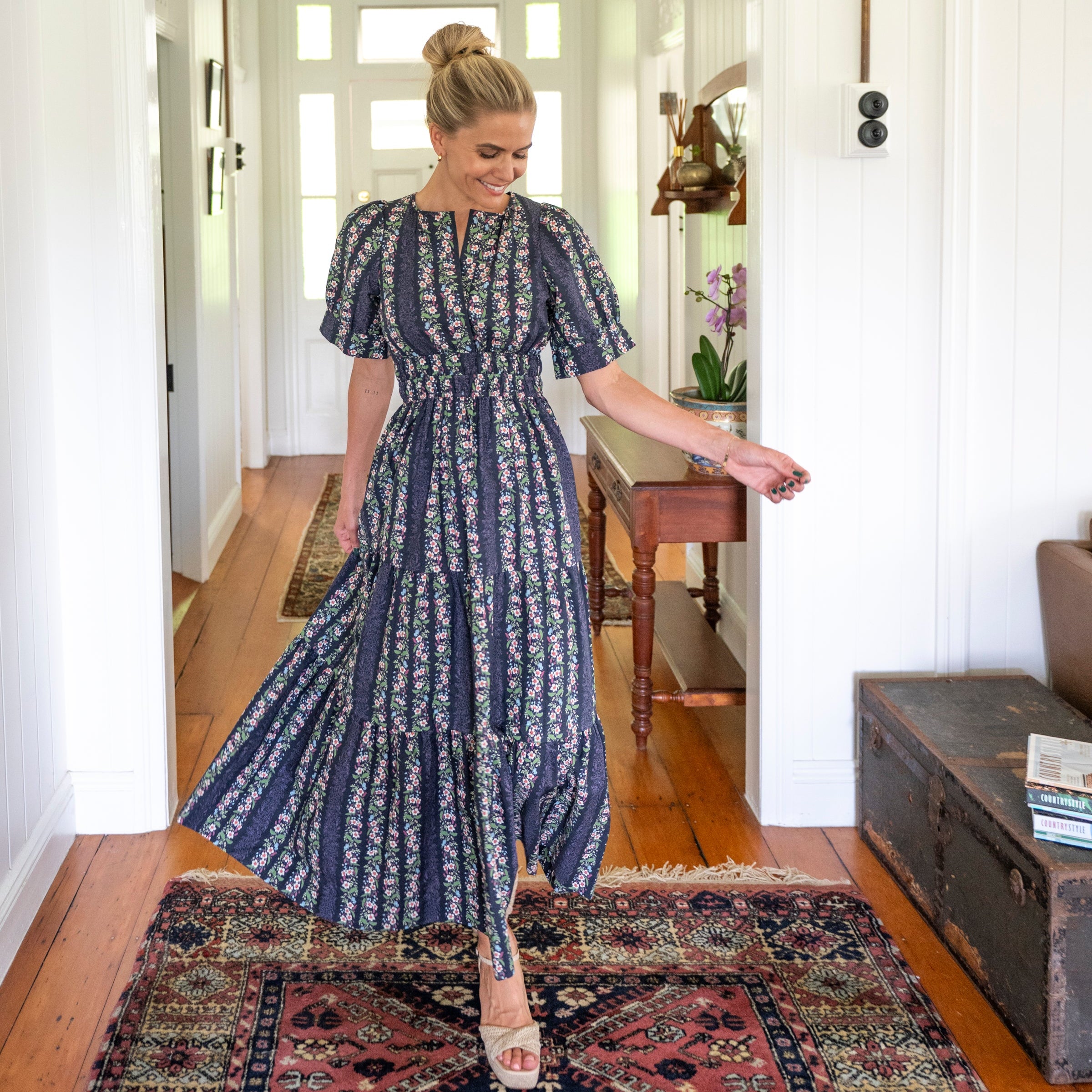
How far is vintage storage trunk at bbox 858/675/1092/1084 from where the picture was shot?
204 centimetres

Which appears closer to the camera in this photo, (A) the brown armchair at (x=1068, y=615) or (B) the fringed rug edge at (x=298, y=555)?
(A) the brown armchair at (x=1068, y=615)

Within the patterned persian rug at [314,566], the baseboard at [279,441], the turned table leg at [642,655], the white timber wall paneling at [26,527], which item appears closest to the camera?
the white timber wall paneling at [26,527]

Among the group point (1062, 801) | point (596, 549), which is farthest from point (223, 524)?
point (1062, 801)

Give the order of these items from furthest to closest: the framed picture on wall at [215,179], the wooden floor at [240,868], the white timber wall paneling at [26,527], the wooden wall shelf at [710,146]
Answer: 1. the framed picture on wall at [215,179]
2. the wooden wall shelf at [710,146]
3. the white timber wall paneling at [26,527]
4. the wooden floor at [240,868]

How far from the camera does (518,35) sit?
8.18 m

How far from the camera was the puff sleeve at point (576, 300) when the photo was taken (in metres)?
2.05

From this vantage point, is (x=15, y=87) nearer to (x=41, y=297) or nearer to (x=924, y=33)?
(x=41, y=297)

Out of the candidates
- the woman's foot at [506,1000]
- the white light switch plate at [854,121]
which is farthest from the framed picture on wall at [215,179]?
the woman's foot at [506,1000]

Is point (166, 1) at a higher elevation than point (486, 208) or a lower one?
higher

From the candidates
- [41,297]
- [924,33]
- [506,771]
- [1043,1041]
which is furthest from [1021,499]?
[41,297]

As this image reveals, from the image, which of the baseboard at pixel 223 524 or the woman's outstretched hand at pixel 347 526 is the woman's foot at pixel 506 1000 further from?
the baseboard at pixel 223 524

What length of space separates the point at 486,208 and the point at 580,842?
1.03m

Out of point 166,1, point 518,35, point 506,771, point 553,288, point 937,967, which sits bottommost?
point 937,967

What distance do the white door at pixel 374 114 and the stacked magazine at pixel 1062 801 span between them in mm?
6275
